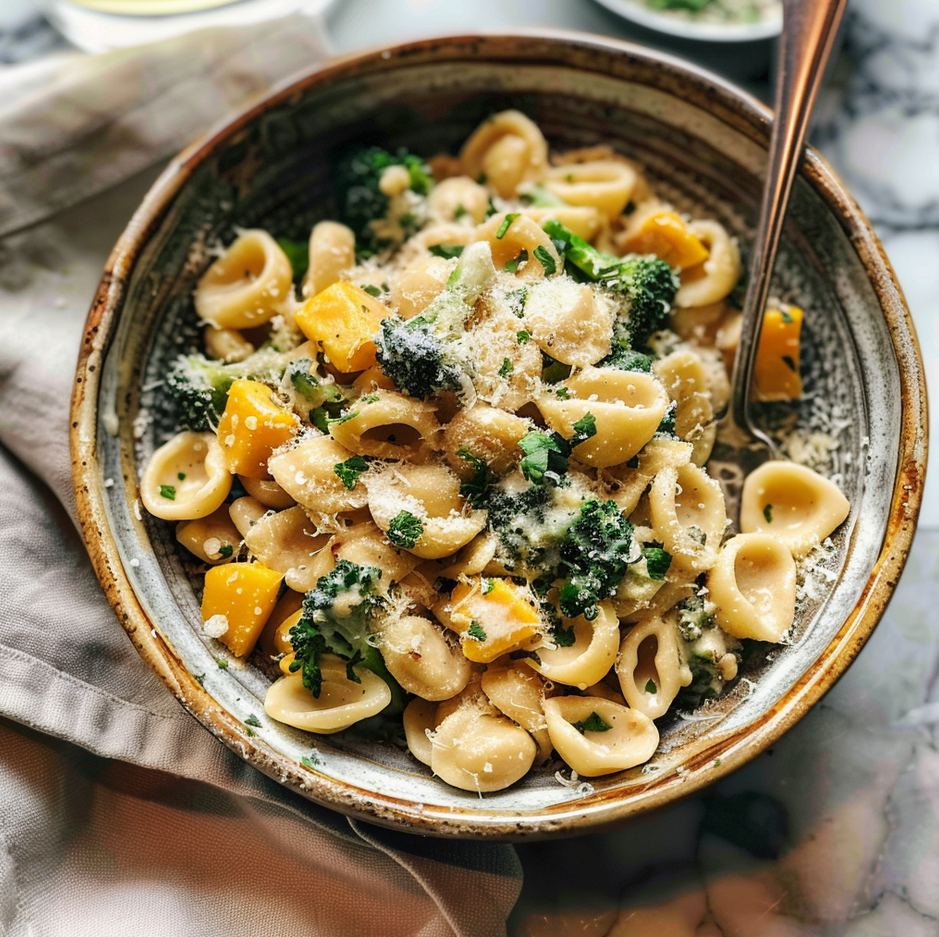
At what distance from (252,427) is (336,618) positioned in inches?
28.5

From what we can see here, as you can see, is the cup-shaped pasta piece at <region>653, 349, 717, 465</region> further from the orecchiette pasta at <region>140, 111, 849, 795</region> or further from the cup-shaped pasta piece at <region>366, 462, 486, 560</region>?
the cup-shaped pasta piece at <region>366, 462, 486, 560</region>

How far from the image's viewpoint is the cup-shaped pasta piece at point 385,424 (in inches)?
113

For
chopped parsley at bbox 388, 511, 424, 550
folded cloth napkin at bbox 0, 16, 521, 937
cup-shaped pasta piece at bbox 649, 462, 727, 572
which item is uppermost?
cup-shaped pasta piece at bbox 649, 462, 727, 572

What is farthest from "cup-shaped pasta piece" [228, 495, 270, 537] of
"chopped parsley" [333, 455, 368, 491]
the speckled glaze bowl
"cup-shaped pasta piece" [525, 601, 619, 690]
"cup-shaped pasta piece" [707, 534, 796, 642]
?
"cup-shaped pasta piece" [707, 534, 796, 642]

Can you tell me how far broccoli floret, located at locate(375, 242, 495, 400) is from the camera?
2.79 metres

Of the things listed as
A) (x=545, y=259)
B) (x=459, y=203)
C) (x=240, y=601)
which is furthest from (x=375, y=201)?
(x=240, y=601)

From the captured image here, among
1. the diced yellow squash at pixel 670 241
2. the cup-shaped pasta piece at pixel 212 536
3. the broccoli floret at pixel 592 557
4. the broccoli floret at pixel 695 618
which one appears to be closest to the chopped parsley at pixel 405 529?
the broccoli floret at pixel 592 557

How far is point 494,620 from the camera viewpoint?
9.09 feet

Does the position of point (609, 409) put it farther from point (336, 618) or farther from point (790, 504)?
point (336, 618)

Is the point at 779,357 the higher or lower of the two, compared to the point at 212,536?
higher

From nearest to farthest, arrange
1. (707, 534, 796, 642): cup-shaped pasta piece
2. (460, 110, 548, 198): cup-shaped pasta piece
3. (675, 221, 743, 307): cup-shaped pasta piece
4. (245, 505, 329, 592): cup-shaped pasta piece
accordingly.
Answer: (707, 534, 796, 642): cup-shaped pasta piece < (245, 505, 329, 592): cup-shaped pasta piece < (675, 221, 743, 307): cup-shaped pasta piece < (460, 110, 548, 198): cup-shaped pasta piece

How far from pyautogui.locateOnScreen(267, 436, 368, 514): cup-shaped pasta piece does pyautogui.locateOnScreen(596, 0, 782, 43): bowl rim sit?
102 inches

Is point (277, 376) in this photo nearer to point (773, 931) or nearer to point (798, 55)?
point (798, 55)

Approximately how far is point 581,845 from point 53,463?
245 cm
